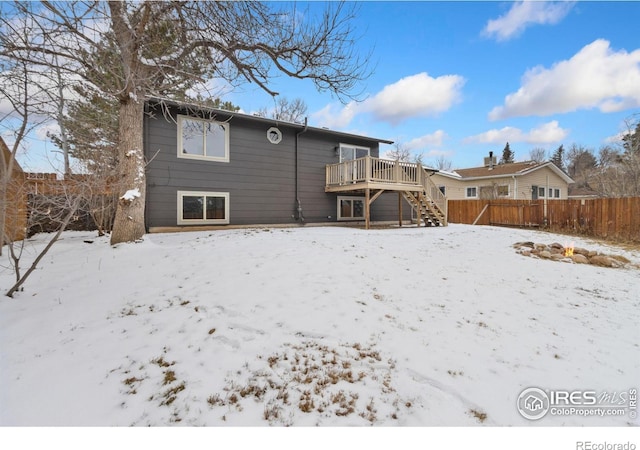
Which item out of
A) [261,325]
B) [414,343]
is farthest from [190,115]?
[414,343]

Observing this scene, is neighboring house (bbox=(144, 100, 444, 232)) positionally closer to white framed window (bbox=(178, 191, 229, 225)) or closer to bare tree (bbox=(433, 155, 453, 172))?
white framed window (bbox=(178, 191, 229, 225))

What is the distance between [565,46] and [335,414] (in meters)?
9.94

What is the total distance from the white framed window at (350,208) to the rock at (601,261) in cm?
801

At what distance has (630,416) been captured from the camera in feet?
6.60

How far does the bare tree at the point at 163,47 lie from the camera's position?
407 centimetres

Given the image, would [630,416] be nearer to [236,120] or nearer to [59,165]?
[59,165]

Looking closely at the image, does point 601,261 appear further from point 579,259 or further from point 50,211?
point 50,211

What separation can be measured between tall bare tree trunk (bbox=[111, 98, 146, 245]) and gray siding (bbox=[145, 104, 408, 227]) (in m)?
2.01

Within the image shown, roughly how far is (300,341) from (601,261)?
7.85m

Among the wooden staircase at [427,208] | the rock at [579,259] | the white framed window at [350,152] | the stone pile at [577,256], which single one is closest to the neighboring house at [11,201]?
the stone pile at [577,256]

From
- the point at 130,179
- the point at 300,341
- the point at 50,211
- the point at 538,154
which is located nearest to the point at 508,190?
the point at 300,341

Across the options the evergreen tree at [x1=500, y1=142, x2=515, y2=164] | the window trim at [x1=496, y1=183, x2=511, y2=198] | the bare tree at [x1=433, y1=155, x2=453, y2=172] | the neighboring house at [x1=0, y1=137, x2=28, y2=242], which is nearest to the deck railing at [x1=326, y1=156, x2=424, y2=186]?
the neighboring house at [x1=0, y1=137, x2=28, y2=242]

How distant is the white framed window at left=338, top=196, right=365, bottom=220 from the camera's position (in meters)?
12.6

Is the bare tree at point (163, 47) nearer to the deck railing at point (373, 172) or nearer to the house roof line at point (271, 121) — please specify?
the house roof line at point (271, 121)
